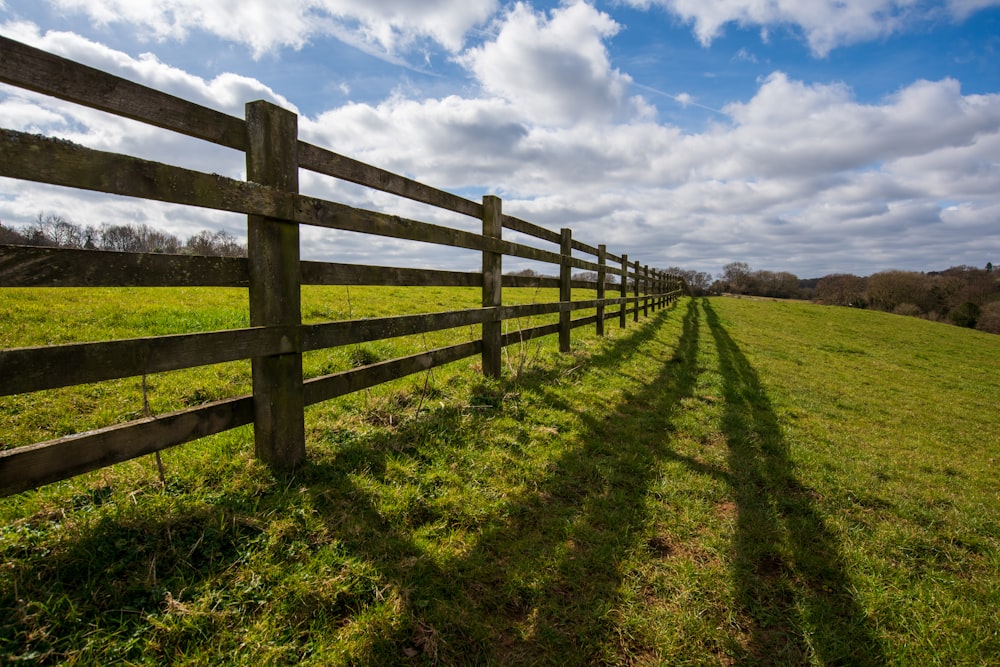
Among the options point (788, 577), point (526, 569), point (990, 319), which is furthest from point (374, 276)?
point (990, 319)

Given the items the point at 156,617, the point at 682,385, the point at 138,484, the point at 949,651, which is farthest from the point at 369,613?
the point at 682,385

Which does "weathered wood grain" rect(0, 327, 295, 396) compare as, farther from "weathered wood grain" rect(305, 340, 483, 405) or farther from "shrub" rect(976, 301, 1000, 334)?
"shrub" rect(976, 301, 1000, 334)

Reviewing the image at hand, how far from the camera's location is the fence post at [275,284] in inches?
104

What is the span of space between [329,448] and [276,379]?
0.71 meters

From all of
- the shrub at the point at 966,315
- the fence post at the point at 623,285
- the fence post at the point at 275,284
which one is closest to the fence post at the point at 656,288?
the fence post at the point at 623,285

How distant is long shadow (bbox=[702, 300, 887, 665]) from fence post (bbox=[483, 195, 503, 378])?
270 cm

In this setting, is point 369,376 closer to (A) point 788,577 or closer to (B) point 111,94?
(B) point 111,94

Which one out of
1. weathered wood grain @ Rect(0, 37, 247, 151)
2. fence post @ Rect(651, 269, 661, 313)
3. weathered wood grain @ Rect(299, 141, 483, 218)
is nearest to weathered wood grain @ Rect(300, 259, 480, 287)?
weathered wood grain @ Rect(299, 141, 483, 218)

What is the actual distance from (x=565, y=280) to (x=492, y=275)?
2.57 m

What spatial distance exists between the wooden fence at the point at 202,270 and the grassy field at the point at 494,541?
1.23 ft

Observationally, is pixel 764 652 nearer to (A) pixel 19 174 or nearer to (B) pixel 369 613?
(B) pixel 369 613

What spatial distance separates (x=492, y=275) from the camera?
515 cm

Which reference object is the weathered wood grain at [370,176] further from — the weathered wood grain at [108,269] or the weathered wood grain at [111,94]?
the weathered wood grain at [108,269]

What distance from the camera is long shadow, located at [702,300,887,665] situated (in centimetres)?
194
